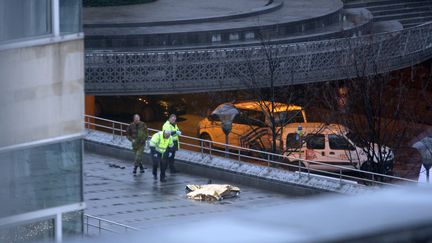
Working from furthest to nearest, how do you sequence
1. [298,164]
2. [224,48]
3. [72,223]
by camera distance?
[224,48]
[298,164]
[72,223]

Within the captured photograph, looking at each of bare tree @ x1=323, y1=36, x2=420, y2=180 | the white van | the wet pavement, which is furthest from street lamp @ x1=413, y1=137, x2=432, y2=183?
the white van

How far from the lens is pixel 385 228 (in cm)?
227

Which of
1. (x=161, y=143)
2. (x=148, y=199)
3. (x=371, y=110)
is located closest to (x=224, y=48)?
(x=371, y=110)

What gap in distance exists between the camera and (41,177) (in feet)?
34.1

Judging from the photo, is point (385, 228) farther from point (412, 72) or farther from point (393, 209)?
point (412, 72)

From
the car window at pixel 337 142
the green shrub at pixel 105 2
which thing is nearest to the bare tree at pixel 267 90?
the car window at pixel 337 142

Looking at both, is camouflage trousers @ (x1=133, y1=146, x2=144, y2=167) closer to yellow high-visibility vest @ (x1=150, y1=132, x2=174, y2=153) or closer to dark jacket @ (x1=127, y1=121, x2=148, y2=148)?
dark jacket @ (x1=127, y1=121, x2=148, y2=148)

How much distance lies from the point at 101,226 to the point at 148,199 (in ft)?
8.10

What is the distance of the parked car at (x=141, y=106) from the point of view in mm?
30656

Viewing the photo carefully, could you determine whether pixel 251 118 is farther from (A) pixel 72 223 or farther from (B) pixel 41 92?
Result: (B) pixel 41 92

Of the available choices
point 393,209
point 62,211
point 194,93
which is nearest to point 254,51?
point 194,93

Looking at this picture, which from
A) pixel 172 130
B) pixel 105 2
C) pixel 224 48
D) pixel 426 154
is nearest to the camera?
pixel 426 154

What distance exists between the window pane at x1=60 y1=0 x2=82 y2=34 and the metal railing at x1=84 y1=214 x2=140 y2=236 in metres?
4.40

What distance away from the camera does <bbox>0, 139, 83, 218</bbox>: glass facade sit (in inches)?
389
